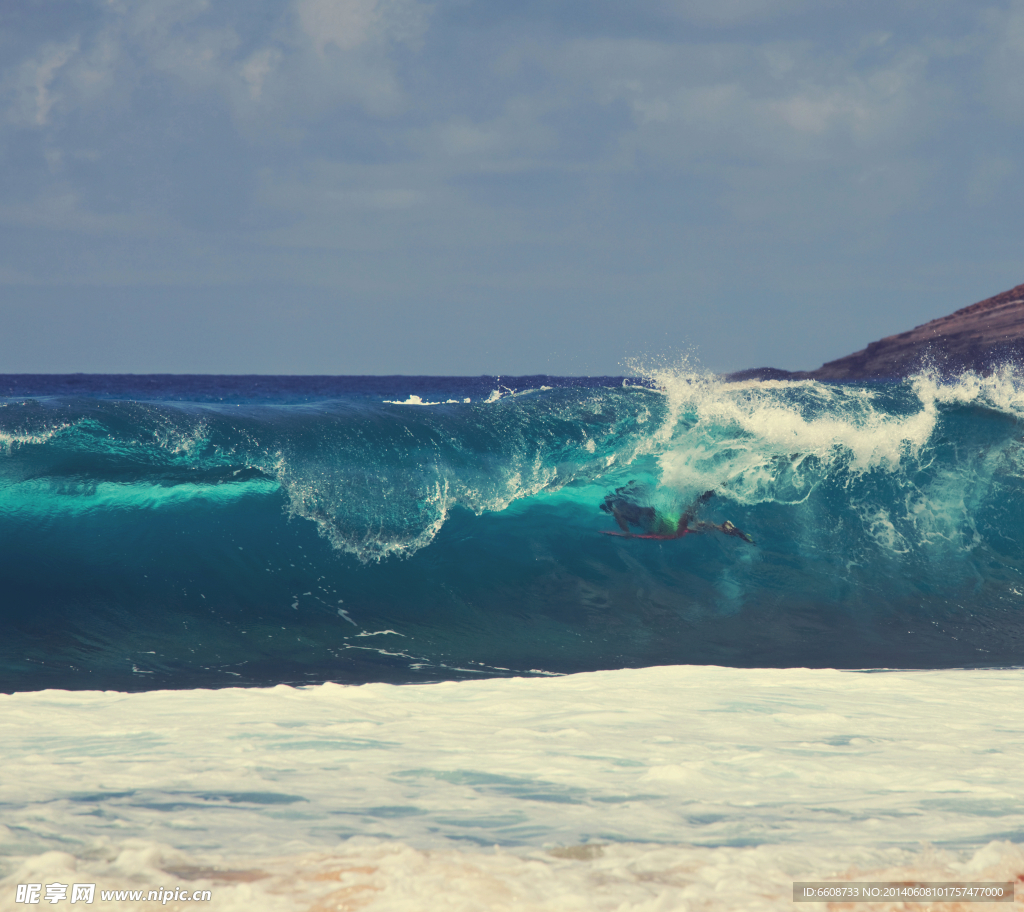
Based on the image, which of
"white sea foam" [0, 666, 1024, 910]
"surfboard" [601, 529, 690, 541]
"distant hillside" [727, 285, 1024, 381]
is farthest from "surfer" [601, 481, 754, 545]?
"distant hillside" [727, 285, 1024, 381]

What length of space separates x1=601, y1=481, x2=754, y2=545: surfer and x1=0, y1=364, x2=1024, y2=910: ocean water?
0.07m

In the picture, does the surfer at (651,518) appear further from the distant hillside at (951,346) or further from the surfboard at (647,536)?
Answer: the distant hillside at (951,346)

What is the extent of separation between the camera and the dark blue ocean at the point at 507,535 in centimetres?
589

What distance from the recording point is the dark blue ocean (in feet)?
19.3

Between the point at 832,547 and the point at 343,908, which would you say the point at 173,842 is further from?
the point at 832,547

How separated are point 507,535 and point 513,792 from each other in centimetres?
508

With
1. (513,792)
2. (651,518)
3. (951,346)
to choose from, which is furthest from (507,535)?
(951,346)

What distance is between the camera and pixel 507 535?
304 inches

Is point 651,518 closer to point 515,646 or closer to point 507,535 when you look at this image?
point 507,535

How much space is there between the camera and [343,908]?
1.69 m

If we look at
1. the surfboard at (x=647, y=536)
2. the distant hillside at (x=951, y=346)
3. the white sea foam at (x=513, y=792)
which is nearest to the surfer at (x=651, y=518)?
the surfboard at (x=647, y=536)

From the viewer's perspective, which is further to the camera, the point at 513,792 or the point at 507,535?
the point at 507,535

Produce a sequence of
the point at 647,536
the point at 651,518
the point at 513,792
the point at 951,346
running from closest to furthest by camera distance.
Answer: the point at 513,792 < the point at 647,536 < the point at 651,518 < the point at 951,346

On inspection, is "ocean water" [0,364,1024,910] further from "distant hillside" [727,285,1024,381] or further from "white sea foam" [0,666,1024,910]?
"distant hillside" [727,285,1024,381]
